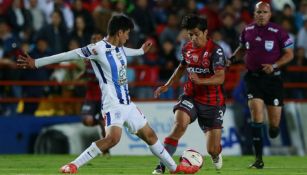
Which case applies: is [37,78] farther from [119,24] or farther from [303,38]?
[119,24]

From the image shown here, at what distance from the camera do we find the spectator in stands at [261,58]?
16016 millimetres

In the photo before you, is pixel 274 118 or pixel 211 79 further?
pixel 274 118

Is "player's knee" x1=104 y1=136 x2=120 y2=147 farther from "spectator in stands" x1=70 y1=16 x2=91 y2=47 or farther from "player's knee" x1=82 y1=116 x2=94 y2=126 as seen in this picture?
"spectator in stands" x1=70 y1=16 x2=91 y2=47

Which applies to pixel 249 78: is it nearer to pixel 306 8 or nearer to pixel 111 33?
pixel 111 33

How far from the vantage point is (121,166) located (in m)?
16.0

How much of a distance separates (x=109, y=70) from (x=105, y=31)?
9203mm

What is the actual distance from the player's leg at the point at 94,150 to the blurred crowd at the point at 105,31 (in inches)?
308

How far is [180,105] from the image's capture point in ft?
47.4

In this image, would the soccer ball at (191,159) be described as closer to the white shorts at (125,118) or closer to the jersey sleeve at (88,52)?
the white shorts at (125,118)

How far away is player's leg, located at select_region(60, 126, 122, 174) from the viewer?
12.6 metres

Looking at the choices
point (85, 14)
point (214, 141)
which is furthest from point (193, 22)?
point (85, 14)

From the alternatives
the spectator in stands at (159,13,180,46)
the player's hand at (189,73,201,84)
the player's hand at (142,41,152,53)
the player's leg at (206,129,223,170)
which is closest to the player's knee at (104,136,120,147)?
the player's hand at (142,41,152,53)

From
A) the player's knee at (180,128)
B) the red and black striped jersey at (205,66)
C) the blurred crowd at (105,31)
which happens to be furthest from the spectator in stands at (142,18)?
the player's knee at (180,128)

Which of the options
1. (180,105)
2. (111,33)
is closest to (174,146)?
(180,105)
